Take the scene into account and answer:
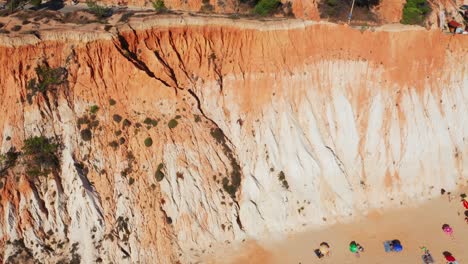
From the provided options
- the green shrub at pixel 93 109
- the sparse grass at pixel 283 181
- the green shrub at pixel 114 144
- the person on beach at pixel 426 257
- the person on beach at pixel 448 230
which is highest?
the green shrub at pixel 93 109

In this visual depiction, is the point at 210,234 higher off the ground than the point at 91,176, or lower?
lower

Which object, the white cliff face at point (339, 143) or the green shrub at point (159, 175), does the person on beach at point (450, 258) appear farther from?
the green shrub at point (159, 175)

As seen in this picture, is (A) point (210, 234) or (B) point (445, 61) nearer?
(A) point (210, 234)

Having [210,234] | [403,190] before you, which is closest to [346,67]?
[403,190]

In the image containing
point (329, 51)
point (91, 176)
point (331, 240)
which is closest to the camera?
point (91, 176)

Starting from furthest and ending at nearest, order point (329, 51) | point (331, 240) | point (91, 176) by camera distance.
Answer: point (329, 51) < point (331, 240) < point (91, 176)

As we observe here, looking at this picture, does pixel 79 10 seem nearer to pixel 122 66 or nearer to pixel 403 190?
pixel 122 66

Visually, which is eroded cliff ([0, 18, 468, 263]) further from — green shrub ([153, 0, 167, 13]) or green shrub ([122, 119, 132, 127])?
green shrub ([153, 0, 167, 13])

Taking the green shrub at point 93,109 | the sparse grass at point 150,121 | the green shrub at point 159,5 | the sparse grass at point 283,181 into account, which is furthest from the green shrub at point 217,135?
the green shrub at point 159,5
